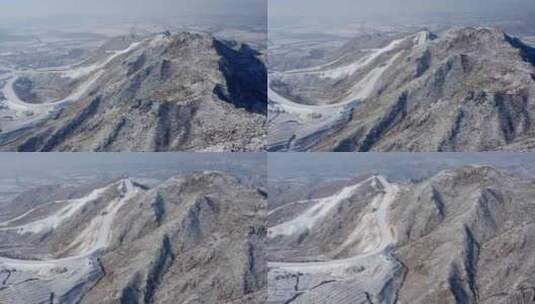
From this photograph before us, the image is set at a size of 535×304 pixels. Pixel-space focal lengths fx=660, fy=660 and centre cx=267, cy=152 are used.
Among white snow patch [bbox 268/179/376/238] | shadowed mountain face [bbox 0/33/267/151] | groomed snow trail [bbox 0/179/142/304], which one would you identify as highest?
shadowed mountain face [bbox 0/33/267/151]

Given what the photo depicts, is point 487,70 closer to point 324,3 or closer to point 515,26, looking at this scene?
point 515,26

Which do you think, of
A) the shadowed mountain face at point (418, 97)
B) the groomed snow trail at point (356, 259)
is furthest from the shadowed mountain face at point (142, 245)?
the shadowed mountain face at point (418, 97)

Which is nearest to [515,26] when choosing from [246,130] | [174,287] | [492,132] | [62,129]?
[492,132]

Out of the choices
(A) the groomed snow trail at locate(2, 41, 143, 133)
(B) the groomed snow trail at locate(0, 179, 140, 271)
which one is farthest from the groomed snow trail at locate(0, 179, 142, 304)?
(A) the groomed snow trail at locate(2, 41, 143, 133)

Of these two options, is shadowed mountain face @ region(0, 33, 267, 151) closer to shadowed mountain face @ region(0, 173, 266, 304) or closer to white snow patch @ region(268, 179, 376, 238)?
shadowed mountain face @ region(0, 173, 266, 304)

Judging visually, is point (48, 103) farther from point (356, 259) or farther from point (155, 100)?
point (356, 259)

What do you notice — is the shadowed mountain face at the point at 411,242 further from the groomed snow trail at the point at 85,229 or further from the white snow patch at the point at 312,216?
the groomed snow trail at the point at 85,229
